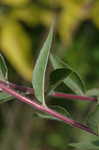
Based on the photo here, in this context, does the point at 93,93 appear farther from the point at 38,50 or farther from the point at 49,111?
the point at 38,50

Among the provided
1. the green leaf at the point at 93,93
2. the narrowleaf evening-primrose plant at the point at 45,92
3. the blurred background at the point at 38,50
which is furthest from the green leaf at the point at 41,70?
the blurred background at the point at 38,50

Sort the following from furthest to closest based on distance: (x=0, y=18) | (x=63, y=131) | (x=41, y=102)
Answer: (x=63, y=131) < (x=0, y=18) < (x=41, y=102)

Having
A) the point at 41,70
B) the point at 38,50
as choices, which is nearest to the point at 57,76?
the point at 41,70

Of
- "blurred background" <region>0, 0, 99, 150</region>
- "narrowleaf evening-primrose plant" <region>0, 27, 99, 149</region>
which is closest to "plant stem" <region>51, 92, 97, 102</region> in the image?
"narrowleaf evening-primrose plant" <region>0, 27, 99, 149</region>

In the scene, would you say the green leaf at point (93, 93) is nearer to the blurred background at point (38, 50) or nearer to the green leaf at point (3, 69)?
the green leaf at point (3, 69)

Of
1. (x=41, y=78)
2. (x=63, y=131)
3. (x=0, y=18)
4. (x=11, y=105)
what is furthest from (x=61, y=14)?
Result: (x=41, y=78)

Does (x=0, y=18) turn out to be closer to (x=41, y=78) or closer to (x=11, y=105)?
(x=11, y=105)
